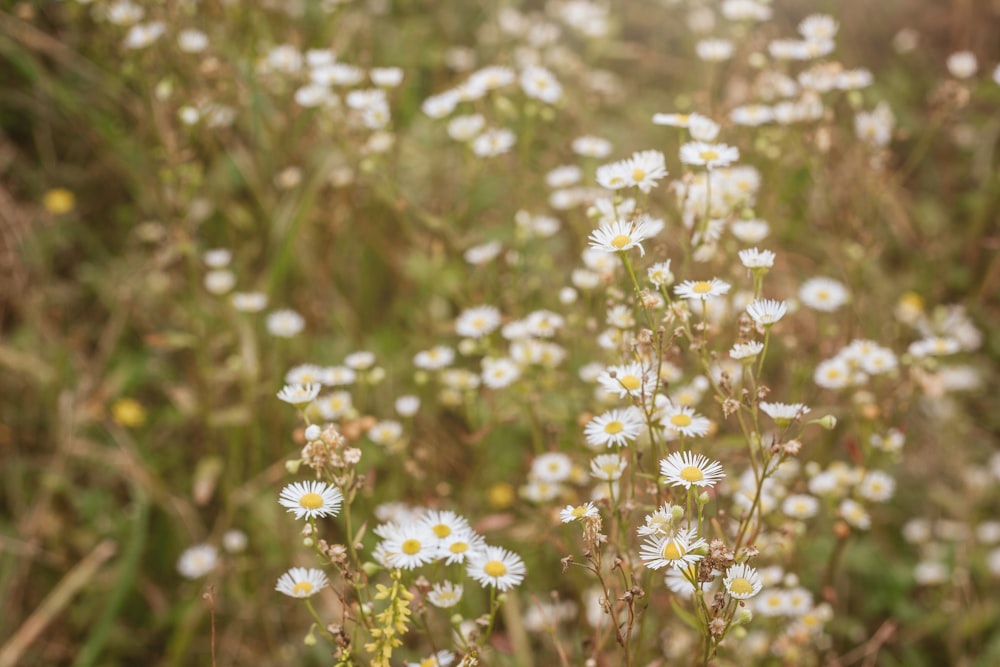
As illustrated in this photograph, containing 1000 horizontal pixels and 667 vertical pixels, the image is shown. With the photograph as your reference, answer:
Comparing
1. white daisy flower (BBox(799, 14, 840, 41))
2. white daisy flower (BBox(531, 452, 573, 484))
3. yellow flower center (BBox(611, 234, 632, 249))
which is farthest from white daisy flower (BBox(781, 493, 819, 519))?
white daisy flower (BBox(799, 14, 840, 41))

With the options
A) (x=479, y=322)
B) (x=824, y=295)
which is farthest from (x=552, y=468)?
(x=824, y=295)

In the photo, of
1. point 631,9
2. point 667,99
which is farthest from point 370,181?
point 631,9

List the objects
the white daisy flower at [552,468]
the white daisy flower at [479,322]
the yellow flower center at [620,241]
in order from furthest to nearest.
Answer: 1. the white daisy flower at [479,322]
2. the white daisy flower at [552,468]
3. the yellow flower center at [620,241]

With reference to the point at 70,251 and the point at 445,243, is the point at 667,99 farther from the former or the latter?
the point at 70,251

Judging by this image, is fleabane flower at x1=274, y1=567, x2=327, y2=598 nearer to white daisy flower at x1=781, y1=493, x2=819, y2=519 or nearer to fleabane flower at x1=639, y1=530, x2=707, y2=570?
fleabane flower at x1=639, y1=530, x2=707, y2=570

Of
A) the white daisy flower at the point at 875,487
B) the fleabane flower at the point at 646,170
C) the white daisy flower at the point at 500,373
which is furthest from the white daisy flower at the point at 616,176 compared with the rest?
the white daisy flower at the point at 875,487

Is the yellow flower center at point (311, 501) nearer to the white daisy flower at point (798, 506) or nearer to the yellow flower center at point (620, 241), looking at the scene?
the yellow flower center at point (620, 241)

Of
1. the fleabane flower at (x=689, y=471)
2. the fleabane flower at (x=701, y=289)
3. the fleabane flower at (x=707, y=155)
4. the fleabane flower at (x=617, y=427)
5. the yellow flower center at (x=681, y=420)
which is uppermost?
the fleabane flower at (x=707, y=155)
